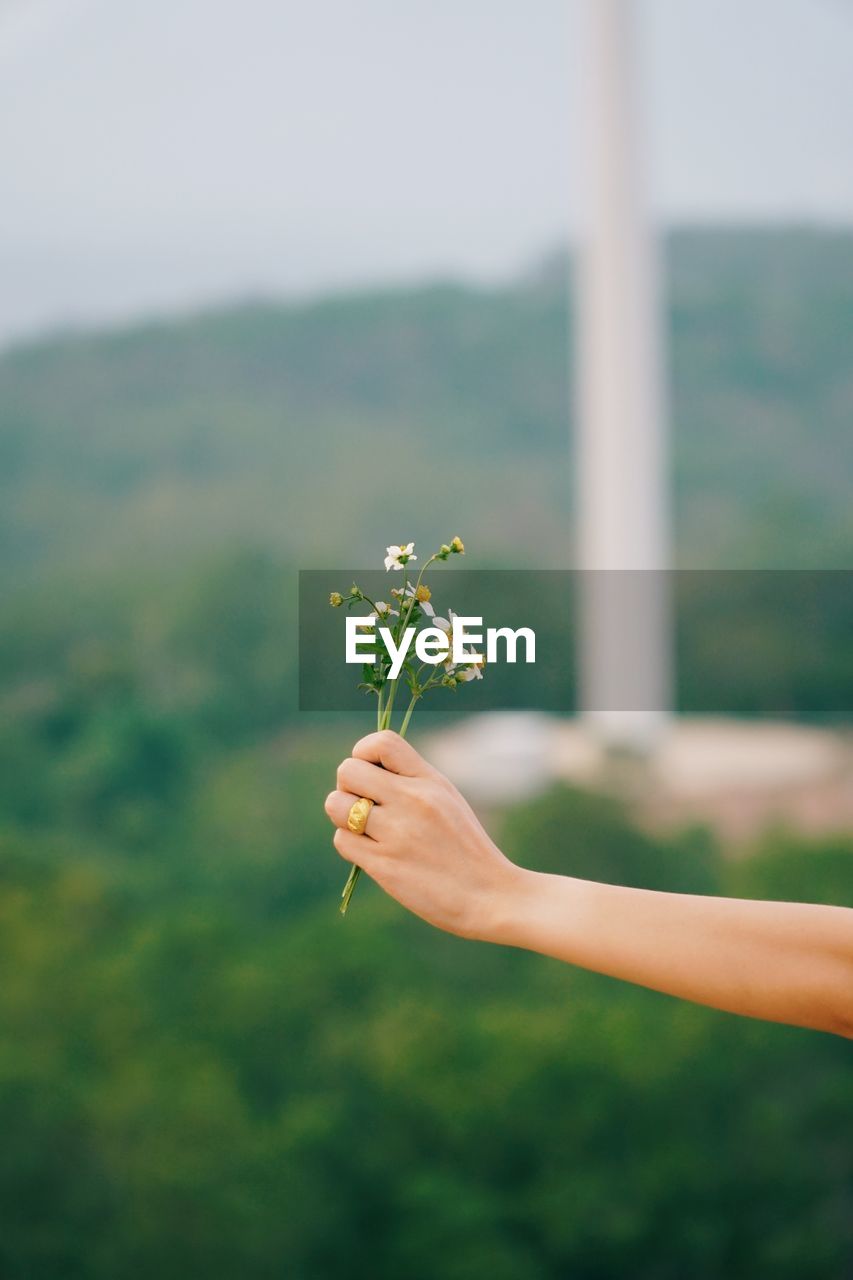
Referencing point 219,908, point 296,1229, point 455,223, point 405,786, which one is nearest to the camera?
point 405,786

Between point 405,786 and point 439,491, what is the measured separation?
1933 mm

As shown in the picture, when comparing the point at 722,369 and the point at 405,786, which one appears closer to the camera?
the point at 405,786

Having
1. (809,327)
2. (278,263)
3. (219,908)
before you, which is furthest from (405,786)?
(809,327)

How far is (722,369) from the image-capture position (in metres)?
2.74

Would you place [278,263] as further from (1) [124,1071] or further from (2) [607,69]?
(1) [124,1071]

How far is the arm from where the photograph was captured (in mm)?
767

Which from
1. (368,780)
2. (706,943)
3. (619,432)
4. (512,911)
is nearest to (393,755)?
(368,780)

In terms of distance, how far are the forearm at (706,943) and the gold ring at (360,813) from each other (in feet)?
0.34

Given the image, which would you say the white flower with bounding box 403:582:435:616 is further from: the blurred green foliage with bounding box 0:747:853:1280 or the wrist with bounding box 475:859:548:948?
the blurred green foliage with bounding box 0:747:853:1280

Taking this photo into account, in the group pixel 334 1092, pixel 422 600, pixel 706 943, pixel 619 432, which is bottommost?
pixel 334 1092

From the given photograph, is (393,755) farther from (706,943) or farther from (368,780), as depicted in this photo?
(706,943)

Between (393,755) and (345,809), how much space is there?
0.05m

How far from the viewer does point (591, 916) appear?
793mm
